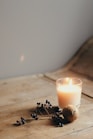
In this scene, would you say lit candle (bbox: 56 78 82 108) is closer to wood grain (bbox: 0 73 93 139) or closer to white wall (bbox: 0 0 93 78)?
wood grain (bbox: 0 73 93 139)

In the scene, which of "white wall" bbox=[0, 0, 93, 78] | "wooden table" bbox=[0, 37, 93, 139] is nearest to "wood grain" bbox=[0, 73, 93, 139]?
"wooden table" bbox=[0, 37, 93, 139]

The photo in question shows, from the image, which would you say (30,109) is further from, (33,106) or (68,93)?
(68,93)

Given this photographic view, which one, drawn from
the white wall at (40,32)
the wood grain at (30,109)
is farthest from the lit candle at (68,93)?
the white wall at (40,32)

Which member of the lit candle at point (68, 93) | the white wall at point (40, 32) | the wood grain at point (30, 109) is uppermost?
the white wall at point (40, 32)

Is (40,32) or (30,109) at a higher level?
(40,32)

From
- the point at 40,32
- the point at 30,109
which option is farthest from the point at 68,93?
the point at 40,32

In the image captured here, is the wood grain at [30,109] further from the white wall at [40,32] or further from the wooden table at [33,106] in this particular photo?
the white wall at [40,32]
